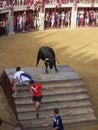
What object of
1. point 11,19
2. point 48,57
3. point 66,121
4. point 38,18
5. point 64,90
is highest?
point 48,57

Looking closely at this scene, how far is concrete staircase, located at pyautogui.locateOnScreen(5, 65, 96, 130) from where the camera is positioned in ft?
59.0

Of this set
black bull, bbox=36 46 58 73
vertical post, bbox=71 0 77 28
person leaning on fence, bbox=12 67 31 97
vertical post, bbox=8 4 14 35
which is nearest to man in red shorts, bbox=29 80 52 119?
person leaning on fence, bbox=12 67 31 97

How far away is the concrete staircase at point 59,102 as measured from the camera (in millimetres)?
Answer: 17984

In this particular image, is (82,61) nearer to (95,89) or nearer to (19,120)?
(95,89)

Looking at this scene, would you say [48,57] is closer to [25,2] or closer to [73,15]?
[25,2]

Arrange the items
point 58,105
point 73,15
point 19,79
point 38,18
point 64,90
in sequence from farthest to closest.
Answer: point 73,15 → point 38,18 → point 64,90 → point 58,105 → point 19,79

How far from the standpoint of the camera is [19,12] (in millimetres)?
35344

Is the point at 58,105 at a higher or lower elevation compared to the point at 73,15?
lower

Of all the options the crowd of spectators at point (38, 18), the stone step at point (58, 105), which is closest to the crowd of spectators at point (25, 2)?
the crowd of spectators at point (38, 18)

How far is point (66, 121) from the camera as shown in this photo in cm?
1827

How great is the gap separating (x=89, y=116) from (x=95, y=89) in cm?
337

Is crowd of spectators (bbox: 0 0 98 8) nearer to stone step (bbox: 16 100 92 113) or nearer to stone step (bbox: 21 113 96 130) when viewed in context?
A: stone step (bbox: 16 100 92 113)

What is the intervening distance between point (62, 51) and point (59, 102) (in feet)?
36.3

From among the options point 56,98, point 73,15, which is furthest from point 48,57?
point 73,15
